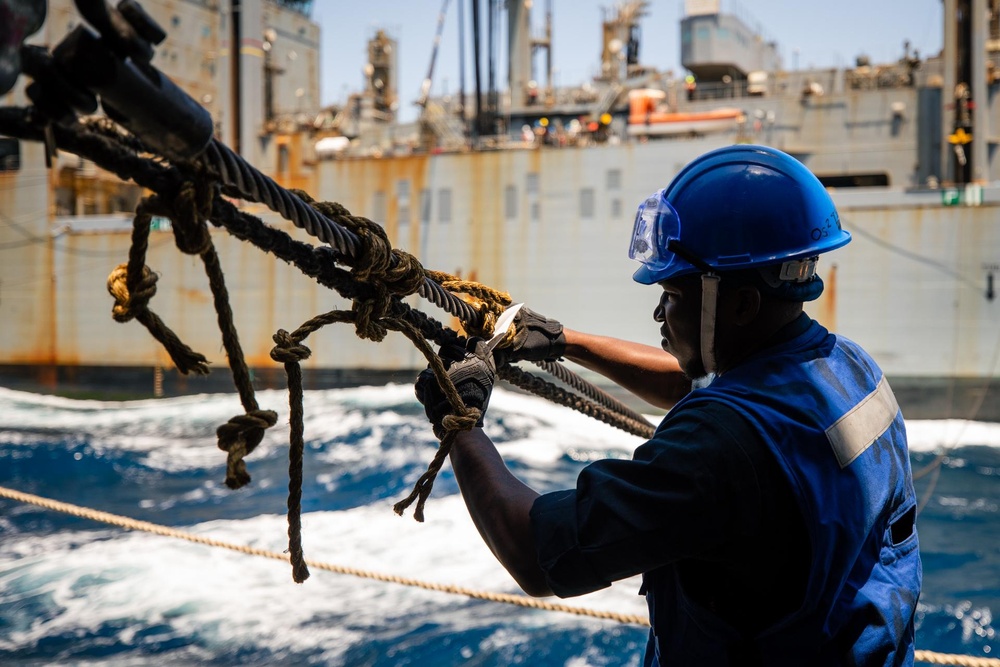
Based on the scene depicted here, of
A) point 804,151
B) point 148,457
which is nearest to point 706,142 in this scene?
point 804,151

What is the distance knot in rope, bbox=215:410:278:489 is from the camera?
→ 1.54 metres

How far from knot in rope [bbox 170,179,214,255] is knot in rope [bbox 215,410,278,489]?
0.37 m

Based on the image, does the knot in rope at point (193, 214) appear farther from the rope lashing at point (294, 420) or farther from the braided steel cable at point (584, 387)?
the braided steel cable at point (584, 387)

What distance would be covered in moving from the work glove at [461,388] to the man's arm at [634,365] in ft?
2.17

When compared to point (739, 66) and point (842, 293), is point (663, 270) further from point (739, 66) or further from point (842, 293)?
point (739, 66)

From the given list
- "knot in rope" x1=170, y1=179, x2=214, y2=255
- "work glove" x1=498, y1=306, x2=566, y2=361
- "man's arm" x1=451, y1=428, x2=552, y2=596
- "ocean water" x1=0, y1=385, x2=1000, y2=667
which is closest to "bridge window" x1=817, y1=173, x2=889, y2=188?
"ocean water" x1=0, y1=385, x2=1000, y2=667

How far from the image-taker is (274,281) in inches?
781

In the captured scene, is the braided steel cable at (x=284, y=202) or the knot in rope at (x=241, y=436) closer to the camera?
the braided steel cable at (x=284, y=202)

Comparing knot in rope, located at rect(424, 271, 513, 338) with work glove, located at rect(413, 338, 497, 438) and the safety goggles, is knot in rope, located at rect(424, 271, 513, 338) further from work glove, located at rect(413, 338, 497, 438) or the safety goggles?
the safety goggles

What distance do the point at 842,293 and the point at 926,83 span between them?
20.6 ft

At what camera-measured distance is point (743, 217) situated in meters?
1.46

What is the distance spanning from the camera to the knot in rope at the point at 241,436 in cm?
154

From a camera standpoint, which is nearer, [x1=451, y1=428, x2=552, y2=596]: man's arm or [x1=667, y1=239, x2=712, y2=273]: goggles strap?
[x1=451, y1=428, x2=552, y2=596]: man's arm

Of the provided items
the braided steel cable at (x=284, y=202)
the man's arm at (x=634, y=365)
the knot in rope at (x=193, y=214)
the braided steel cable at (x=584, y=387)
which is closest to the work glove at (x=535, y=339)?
the man's arm at (x=634, y=365)
